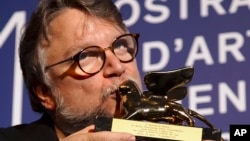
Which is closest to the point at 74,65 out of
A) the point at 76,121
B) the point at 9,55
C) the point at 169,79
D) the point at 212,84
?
the point at 76,121

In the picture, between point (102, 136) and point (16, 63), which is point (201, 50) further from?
point (102, 136)

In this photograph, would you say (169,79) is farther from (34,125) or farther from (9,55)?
(9,55)

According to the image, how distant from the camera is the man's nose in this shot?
2.63 feet

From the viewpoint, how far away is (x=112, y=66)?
811mm

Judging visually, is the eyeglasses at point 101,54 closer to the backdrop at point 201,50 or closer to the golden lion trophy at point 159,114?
the golden lion trophy at point 159,114

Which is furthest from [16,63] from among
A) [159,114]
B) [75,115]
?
[159,114]

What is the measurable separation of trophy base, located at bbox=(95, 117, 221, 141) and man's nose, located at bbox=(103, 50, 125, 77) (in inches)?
7.4

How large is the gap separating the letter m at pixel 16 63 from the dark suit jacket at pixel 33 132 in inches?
13.1

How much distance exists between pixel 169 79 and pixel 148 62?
48 centimetres

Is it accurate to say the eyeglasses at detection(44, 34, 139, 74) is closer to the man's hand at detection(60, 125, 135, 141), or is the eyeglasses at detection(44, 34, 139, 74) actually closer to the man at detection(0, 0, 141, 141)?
the man at detection(0, 0, 141, 141)

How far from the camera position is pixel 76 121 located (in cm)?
85

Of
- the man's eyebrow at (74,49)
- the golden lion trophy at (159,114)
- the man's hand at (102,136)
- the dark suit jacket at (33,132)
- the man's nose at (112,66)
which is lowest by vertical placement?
the dark suit jacket at (33,132)

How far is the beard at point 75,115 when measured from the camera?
79 cm

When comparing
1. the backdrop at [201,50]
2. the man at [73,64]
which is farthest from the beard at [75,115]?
the backdrop at [201,50]
